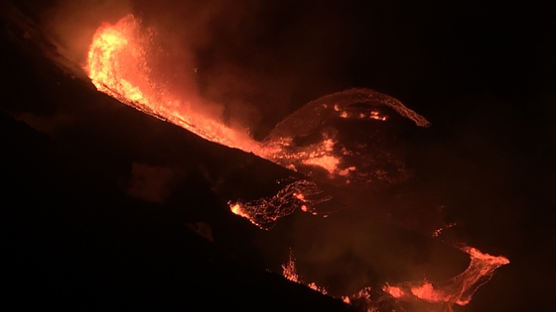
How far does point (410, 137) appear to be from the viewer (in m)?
2.87

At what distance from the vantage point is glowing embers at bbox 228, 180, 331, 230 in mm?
2314

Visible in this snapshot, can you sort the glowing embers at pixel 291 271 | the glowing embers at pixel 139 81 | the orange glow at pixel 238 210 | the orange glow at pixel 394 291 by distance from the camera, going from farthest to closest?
the orange glow at pixel 394 291
the glowing embers at pixel 291 271
the orange glow at pixel 238 210
the glowing embers at pixel 139 81

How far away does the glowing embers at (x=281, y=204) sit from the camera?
2.31m

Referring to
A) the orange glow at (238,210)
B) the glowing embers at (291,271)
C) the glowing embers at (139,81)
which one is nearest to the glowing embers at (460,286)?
the glowing embers at (291,271)

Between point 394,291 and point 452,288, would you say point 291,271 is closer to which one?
point 394,291

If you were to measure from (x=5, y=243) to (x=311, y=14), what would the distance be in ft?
6.78

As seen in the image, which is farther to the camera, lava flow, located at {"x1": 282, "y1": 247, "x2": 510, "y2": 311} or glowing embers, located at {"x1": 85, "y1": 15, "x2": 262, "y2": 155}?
lava flow, located at {"x1": 282, "y1": 247, "x2": 510, "y2": 311}

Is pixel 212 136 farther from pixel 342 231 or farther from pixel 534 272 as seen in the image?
pixel 534 272

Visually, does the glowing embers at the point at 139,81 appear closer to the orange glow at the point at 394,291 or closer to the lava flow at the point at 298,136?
the lava flow at the point at 298,136

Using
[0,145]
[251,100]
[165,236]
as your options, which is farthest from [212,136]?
[0,145]

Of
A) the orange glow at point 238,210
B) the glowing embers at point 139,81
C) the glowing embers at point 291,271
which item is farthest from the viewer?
the glowing embers at point 291,271

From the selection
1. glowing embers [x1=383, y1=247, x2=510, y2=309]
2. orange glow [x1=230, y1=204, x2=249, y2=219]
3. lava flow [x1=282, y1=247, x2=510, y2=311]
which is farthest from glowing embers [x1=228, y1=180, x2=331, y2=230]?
glowing embers [x1=383, y1=247, x2=510, y2=309]

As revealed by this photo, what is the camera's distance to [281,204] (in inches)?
96.5

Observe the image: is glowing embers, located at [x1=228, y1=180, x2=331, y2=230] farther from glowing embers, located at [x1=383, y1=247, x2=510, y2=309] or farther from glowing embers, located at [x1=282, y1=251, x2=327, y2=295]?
glowing embers, located at [x1=383, y1=247, x2=510, y2=309]
